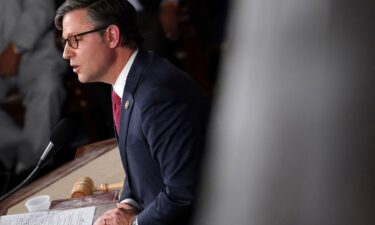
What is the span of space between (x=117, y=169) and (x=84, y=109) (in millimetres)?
509

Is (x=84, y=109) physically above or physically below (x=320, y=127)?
below

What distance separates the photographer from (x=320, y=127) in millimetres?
255

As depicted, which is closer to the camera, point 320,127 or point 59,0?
point 320,127

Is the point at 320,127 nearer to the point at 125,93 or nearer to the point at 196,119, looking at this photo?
the point at 196,119

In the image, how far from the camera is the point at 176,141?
0.85m

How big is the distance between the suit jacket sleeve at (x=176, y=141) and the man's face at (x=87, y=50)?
0.15m

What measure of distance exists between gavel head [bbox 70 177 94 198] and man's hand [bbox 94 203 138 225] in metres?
0.15

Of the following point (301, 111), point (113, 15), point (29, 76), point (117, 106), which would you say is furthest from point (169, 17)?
point (29, 76)

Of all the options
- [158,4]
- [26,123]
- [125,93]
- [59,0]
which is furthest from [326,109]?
[26,123]

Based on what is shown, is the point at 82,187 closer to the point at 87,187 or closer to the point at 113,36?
the point at 87,187

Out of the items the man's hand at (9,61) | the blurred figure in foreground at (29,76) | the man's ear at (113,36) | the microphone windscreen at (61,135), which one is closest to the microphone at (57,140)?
the microphone windscreen at (61,135)

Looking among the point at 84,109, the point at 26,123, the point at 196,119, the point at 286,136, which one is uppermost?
the point at 286,136

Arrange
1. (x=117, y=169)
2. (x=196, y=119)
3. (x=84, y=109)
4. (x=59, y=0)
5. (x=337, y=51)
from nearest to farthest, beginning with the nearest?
(x=337, y=51) → (x=196, y=119) → (x=59, y=0) → (x=117, y=169) → (x=84, y=109)

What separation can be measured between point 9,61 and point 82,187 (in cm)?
76
